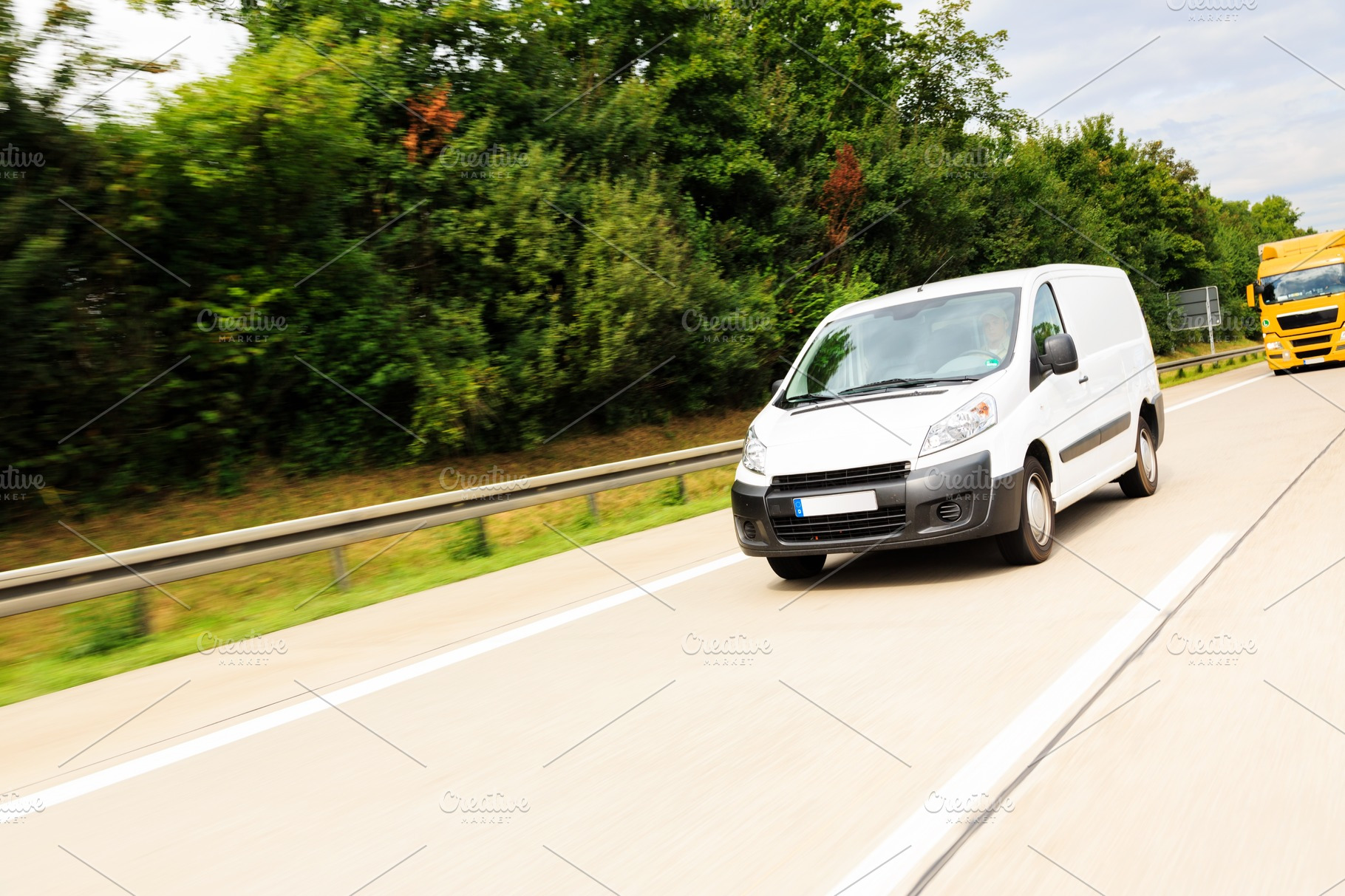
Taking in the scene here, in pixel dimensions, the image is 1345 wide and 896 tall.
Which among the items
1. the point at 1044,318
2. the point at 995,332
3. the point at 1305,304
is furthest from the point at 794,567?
the point at 1305,304

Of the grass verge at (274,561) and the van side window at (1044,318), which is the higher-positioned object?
the van side window at (1044,318)

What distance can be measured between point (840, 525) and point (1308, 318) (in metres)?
25.7

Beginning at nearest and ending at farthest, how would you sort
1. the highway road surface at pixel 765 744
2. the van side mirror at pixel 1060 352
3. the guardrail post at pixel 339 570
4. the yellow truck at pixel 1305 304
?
the highway road surface at pixel 765 744 < the van side mirror at pixel 1060 352 < the guardrail post at pixel 339 570 < the yellow truck at pixel 1305 304

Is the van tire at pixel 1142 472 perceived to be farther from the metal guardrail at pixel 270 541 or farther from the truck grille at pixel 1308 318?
the truck grille at pixel 1308 318

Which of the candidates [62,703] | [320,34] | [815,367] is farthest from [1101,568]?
[320,34]

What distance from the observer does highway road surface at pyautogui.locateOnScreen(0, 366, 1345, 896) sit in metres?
3.07

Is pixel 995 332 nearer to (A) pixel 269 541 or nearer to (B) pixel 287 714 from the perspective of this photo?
(B) pixel 287 714

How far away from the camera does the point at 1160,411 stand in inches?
393

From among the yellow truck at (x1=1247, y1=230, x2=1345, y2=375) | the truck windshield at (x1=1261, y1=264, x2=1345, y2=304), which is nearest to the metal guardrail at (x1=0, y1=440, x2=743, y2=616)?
the yellow truck at (x1=1247, y1=230, x2=1345, y2=375)

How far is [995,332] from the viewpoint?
24.4ft

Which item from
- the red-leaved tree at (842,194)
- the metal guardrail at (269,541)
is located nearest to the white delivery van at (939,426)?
the metal guardrail at (269,541)

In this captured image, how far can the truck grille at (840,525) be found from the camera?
6508 millimetres

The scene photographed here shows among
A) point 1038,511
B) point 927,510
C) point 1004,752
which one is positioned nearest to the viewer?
point 1004,752

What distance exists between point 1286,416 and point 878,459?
10.8 meters
